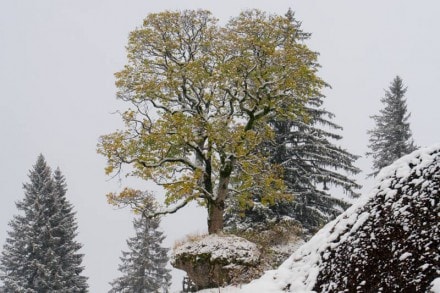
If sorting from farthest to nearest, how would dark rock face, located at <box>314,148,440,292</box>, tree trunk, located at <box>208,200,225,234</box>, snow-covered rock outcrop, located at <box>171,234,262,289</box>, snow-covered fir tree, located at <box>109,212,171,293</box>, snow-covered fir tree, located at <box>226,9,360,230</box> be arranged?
snow-covered fir tree, located at <box>109,212,171,293</box> < snow-covered fir tree, located at <box>226,9,360,230</box> < tree trunk, located at <box>208,200,225,234</box> < snow-covered rock outcrop, located at <box>171,234,262,289</box> < dark rock face, located at <box>314,148,440,292</box>

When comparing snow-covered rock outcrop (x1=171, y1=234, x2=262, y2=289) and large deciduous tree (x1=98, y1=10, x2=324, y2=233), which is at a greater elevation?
large deciduous tree (x1=98, y1=10, x2=324, y2=233)

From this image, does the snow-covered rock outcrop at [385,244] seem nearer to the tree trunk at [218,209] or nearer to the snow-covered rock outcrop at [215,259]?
the snow-covered rock outcrop at [215,259]

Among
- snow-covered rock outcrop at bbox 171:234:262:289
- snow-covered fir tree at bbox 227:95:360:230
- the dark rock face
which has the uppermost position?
snow-covered fir tree at bbox 227:95:360:230

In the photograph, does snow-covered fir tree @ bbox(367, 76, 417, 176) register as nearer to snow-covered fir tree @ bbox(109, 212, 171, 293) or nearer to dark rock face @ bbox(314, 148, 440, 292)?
snow-covered fir tree @ bbox(109, 212, 171, 293)

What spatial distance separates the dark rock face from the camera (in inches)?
208

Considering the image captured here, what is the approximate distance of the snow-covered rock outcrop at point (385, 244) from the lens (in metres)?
5.33

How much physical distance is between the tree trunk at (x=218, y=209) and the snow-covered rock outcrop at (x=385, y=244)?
11.3m

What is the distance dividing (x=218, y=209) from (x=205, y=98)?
4693 millimetres

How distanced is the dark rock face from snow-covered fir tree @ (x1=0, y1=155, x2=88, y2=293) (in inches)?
937

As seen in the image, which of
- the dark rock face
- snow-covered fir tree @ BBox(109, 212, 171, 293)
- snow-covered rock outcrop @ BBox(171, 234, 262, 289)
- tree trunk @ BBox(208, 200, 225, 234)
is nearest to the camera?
the dark rock face

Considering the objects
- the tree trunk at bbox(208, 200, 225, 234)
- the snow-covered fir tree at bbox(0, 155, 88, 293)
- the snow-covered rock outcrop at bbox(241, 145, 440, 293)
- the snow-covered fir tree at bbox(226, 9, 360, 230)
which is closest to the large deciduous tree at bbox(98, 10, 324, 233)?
the tree trunk at bbox(208, 200, 225, 234)

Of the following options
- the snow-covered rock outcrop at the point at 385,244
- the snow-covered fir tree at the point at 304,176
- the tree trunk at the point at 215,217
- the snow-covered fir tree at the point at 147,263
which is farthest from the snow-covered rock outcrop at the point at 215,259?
the snow-covered fir tree at the point at 147,263

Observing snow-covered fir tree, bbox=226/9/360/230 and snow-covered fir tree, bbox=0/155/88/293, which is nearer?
snow-covered fir tree, bbox=226/9/360/230

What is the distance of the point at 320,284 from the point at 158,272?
1114 inches
